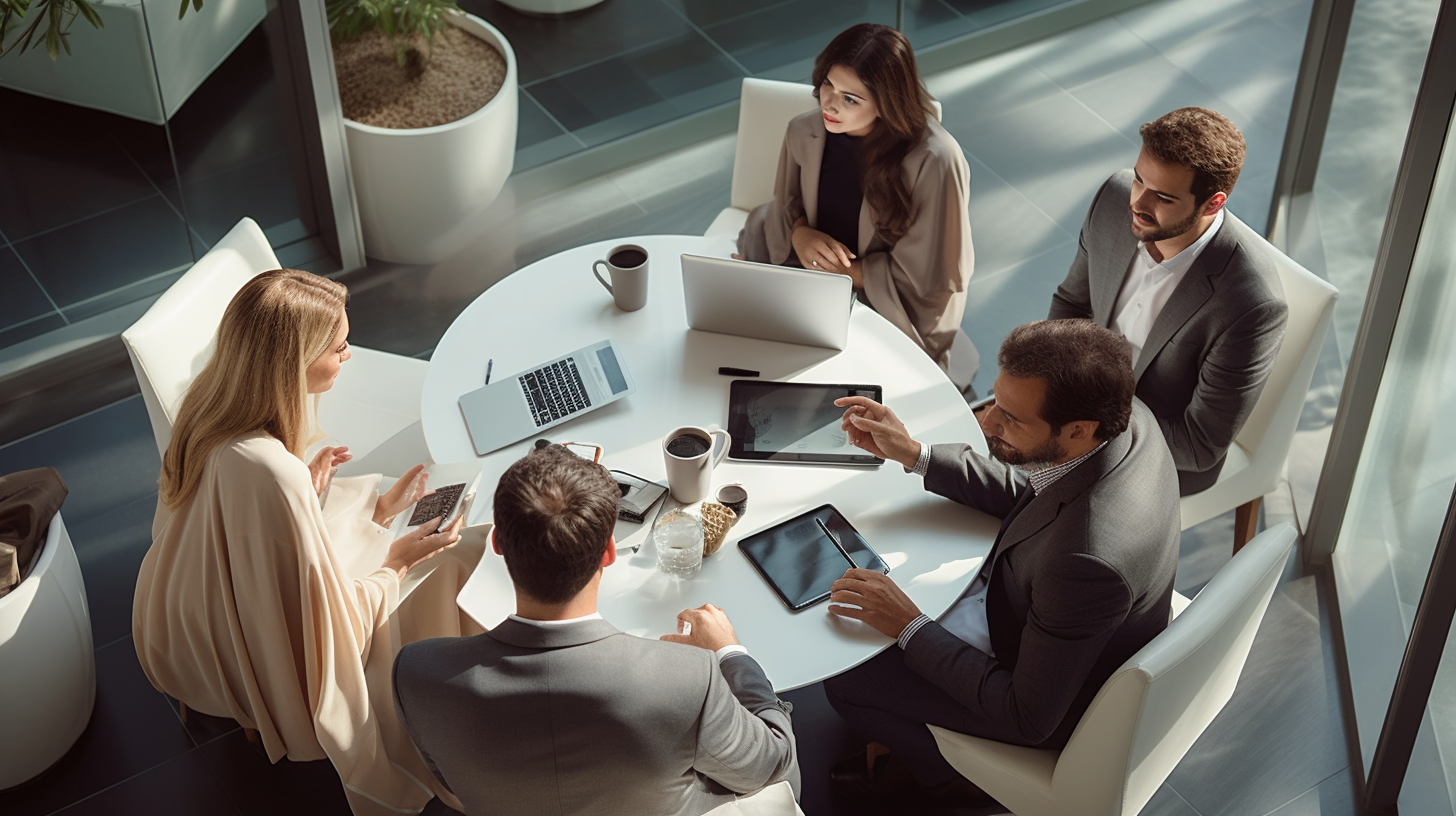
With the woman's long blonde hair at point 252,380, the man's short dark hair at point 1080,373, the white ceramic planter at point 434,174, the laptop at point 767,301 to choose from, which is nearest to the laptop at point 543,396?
the laptop at point 767,301

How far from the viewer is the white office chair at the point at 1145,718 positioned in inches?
88.0

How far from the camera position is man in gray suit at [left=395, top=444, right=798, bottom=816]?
6.37 feet

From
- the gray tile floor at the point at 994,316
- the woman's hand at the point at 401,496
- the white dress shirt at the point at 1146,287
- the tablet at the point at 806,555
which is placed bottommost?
the gray tile floor at the point at 994,316

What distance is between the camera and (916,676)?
2707mm

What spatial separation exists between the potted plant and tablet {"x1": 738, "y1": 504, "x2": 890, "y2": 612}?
2318 mm

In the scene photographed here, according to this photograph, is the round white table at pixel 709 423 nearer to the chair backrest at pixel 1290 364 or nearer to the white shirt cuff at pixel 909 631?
the white shirt cuff at pixel 909 631

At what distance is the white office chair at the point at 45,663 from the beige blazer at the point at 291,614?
0.23 meters

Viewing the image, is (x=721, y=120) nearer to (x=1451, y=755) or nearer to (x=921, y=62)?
(x=921, y=62)

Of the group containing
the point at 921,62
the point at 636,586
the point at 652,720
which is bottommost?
the point at 921,62

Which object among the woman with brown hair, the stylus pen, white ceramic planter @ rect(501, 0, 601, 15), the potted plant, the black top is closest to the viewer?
the stylus pen

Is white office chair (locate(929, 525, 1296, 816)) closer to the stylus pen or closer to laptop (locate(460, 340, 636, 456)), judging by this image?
the stylus pen

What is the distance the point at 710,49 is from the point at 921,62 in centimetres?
100

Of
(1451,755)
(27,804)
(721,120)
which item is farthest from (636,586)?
(721,120)

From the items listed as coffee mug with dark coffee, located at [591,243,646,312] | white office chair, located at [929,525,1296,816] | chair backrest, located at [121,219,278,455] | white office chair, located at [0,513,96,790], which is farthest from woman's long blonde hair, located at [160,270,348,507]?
white office chair, located at [929,525,1296,816]
